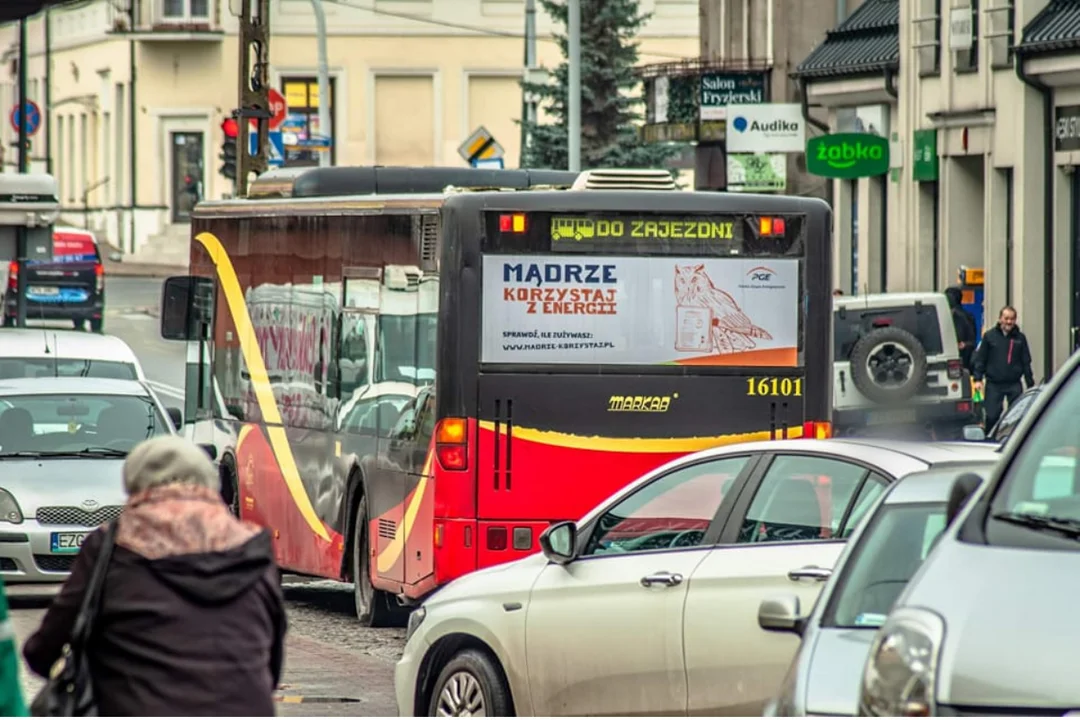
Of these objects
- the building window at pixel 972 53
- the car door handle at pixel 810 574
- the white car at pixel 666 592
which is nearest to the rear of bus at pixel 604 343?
the white car at pixel 666 592

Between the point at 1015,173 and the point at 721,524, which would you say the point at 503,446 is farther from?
the point at 1015,173

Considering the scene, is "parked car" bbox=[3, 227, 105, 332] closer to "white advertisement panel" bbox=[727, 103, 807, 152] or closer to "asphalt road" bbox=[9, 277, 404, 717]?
"white advertisement panel" bbox=[727, 103, 807, 152]

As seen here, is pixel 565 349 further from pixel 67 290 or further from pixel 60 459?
pixel 67 290

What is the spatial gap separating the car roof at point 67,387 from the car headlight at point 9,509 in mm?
1484

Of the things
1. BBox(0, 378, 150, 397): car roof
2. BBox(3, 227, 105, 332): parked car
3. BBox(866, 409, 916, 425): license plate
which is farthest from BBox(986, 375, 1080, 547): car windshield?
BBox(3, 227, 105, 332): parked car

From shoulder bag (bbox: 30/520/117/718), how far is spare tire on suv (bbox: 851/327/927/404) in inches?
826

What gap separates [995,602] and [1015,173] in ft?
94.1

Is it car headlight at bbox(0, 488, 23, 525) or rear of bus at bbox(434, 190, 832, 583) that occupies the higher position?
rear of bus at bbox(434, 190, 832, 583)

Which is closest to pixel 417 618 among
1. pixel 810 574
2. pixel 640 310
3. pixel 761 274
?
pixel 810 574

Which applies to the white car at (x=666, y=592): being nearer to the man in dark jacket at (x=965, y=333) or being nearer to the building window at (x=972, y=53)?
the man in dark jacket at (x=965, y=333)

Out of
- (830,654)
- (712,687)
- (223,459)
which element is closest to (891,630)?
(830,654)

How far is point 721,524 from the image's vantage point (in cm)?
921

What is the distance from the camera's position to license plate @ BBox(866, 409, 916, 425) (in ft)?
88.8

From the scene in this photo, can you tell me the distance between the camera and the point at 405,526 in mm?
15008
